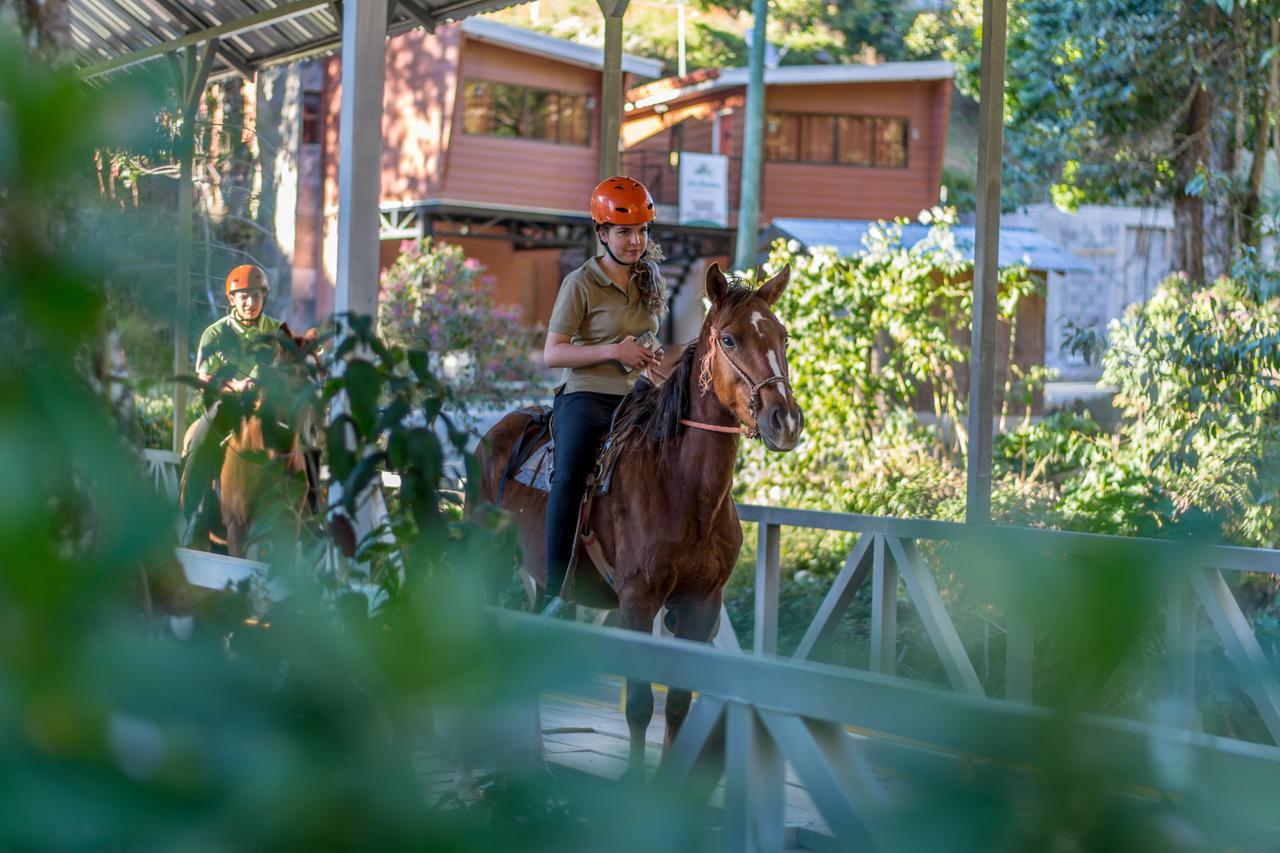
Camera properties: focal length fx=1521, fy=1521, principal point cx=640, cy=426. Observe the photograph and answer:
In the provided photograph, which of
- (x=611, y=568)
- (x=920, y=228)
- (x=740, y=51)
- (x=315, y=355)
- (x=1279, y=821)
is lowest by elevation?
(x=611, y=568)

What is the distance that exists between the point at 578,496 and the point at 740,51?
43.1 m

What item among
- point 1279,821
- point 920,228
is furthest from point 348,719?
point 920,228

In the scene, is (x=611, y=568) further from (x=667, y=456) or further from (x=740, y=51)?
(x=740, y=51)

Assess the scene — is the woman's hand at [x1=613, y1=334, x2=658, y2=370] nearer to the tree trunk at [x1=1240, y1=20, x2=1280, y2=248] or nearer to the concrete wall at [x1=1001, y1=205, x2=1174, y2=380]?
the tree trunk at [x1=1240, y1=20, x2=1280, y2=248]

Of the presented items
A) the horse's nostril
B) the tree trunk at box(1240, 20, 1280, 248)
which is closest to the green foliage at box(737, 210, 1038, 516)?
the tree trunk at box(1240, 20, 1280, 248)

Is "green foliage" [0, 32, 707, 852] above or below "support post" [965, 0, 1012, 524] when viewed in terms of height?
below

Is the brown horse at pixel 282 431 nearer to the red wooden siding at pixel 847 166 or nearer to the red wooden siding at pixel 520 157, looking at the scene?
the red wooden siding at pixel 520 157

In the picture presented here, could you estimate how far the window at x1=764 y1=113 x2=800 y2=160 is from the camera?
34.0m

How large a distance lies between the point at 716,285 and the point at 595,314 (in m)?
0.54

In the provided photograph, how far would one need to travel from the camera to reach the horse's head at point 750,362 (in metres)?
4.99

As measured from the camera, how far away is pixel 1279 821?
80 cm

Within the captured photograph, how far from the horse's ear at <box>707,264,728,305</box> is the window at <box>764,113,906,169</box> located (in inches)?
1159

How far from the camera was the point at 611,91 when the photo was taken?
8.07m

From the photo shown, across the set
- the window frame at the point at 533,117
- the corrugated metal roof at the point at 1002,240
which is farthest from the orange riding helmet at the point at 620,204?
the window frame at the point at 533,117
